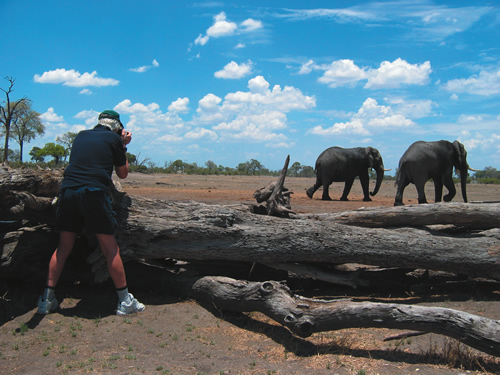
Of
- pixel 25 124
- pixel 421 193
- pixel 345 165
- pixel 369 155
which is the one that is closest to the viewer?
pixel 421 193

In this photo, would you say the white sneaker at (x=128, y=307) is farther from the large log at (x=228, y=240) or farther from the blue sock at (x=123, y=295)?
the large log at (x=228, y=240)

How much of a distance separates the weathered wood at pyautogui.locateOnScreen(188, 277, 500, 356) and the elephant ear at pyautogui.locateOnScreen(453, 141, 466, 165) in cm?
993

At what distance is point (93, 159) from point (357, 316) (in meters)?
3.07

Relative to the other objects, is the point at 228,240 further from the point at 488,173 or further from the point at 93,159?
the point at 488,173

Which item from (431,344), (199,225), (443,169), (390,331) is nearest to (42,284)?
(199,225)

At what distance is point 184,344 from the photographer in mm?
4254

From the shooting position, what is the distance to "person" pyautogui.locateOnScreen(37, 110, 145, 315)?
4.57m

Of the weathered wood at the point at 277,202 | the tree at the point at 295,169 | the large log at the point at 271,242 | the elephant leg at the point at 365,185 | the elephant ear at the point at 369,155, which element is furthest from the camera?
the tree at the point at 295,169

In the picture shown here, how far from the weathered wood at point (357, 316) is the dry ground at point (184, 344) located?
0.58ft

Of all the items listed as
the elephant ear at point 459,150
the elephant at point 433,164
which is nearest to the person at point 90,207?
the elephant at point 433,164

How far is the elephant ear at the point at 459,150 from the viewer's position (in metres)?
12.8

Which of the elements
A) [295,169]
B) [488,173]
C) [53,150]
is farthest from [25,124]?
[488,173]

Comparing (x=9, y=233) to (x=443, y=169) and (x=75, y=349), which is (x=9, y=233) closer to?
(x=75, y=349)

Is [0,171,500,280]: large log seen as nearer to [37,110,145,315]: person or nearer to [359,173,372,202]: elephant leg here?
[37,110,145,315]: person
